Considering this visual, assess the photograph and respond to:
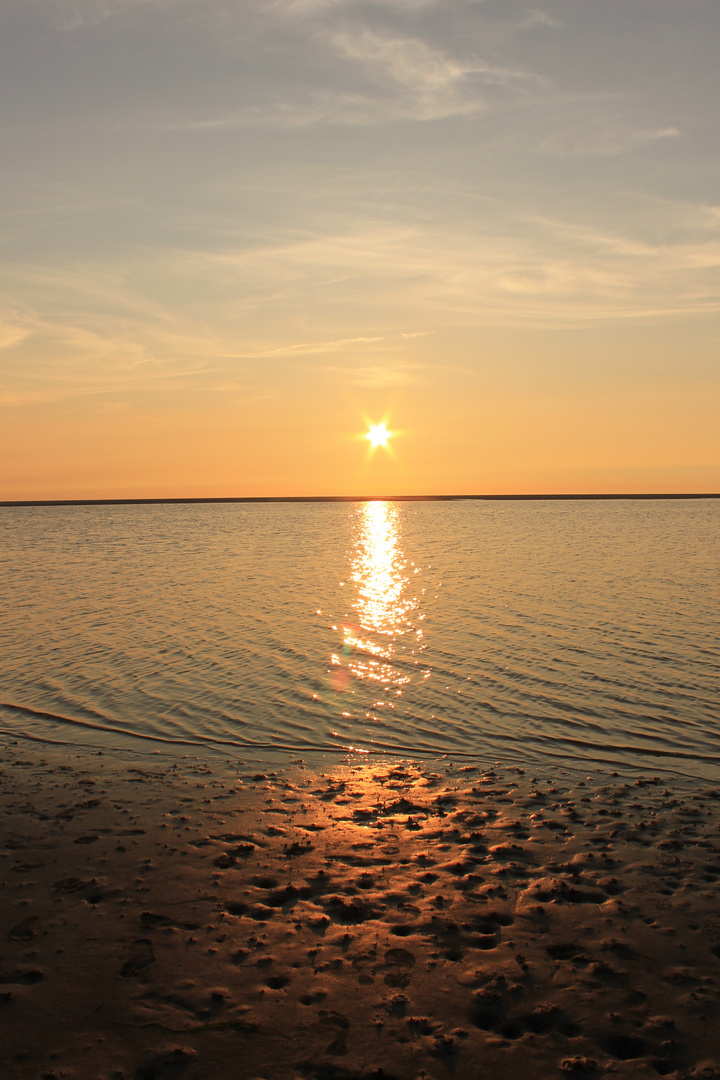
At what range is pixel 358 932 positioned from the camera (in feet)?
28.6

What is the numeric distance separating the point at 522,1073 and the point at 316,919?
10.5 ft

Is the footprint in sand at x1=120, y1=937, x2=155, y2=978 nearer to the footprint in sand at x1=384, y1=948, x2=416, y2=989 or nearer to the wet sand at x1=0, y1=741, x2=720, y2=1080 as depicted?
the wet sand at x1=0, y1=741, x2=720, y2=1080

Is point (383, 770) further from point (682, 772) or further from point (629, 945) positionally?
point (629, 945)

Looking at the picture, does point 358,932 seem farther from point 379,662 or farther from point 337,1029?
point 379,662

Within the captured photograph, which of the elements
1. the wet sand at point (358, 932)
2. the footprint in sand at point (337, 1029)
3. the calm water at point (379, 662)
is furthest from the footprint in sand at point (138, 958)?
the calm water at point (379, 662)

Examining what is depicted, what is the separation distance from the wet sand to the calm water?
12.0 feet

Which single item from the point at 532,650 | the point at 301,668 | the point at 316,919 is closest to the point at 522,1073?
the point at 316,919

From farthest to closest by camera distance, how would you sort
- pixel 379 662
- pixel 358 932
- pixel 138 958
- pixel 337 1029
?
1. pixel 379 662
2. pixel 358 932
3. pixel 138 958
4. pixel 337 1029

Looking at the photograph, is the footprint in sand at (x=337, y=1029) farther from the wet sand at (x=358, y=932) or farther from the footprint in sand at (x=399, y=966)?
the footprint in sand at (x=399, y=966)

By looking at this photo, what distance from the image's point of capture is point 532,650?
26594 millimetres

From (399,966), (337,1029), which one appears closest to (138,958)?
(337,1029)

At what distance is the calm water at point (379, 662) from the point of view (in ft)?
57.9

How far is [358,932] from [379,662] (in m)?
16.8

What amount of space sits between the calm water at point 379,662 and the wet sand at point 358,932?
367 cm
